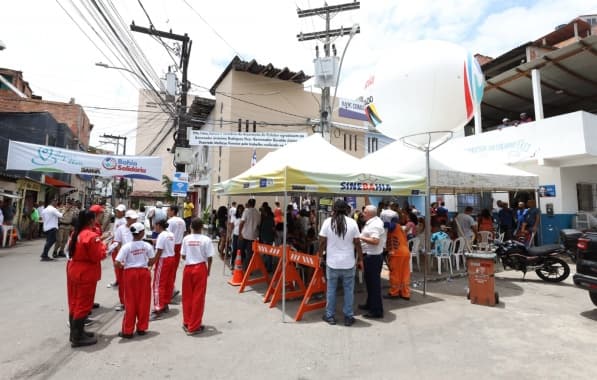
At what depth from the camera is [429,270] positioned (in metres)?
8.82

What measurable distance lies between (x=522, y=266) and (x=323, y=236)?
217 inches

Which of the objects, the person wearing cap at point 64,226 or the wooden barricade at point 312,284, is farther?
the person wearing cap at point 64,226

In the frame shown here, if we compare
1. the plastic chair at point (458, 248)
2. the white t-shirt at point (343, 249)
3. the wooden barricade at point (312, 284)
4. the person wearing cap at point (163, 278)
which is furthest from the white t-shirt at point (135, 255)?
the plastic chair at point (458, 248)

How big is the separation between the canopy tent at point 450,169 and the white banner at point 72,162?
11.7 metres

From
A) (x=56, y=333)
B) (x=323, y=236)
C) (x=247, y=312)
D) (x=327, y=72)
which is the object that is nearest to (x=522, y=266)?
(x=323, y=236)

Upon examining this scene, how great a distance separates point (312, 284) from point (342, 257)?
0.80m

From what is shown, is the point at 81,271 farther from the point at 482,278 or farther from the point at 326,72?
the point at 326,72

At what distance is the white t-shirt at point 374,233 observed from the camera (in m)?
5.13

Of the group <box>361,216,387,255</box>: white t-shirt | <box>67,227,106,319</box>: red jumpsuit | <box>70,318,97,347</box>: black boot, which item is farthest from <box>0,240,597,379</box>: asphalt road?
<box>361,216,387,255</box>: white t-shirt

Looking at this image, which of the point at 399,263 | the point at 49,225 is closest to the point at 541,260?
the point at 399,263

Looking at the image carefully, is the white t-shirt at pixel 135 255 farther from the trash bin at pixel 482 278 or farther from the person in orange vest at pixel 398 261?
the trash bin at pixel 482 278

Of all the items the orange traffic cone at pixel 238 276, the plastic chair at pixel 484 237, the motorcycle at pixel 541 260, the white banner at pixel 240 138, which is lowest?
the orange traffic cone at pixel 238 276

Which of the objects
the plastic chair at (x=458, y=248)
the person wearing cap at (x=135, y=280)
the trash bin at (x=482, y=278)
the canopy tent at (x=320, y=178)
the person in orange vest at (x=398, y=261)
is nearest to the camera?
the person wearing cap at (x=135, y=280)

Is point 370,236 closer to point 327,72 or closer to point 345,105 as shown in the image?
point 327,72
